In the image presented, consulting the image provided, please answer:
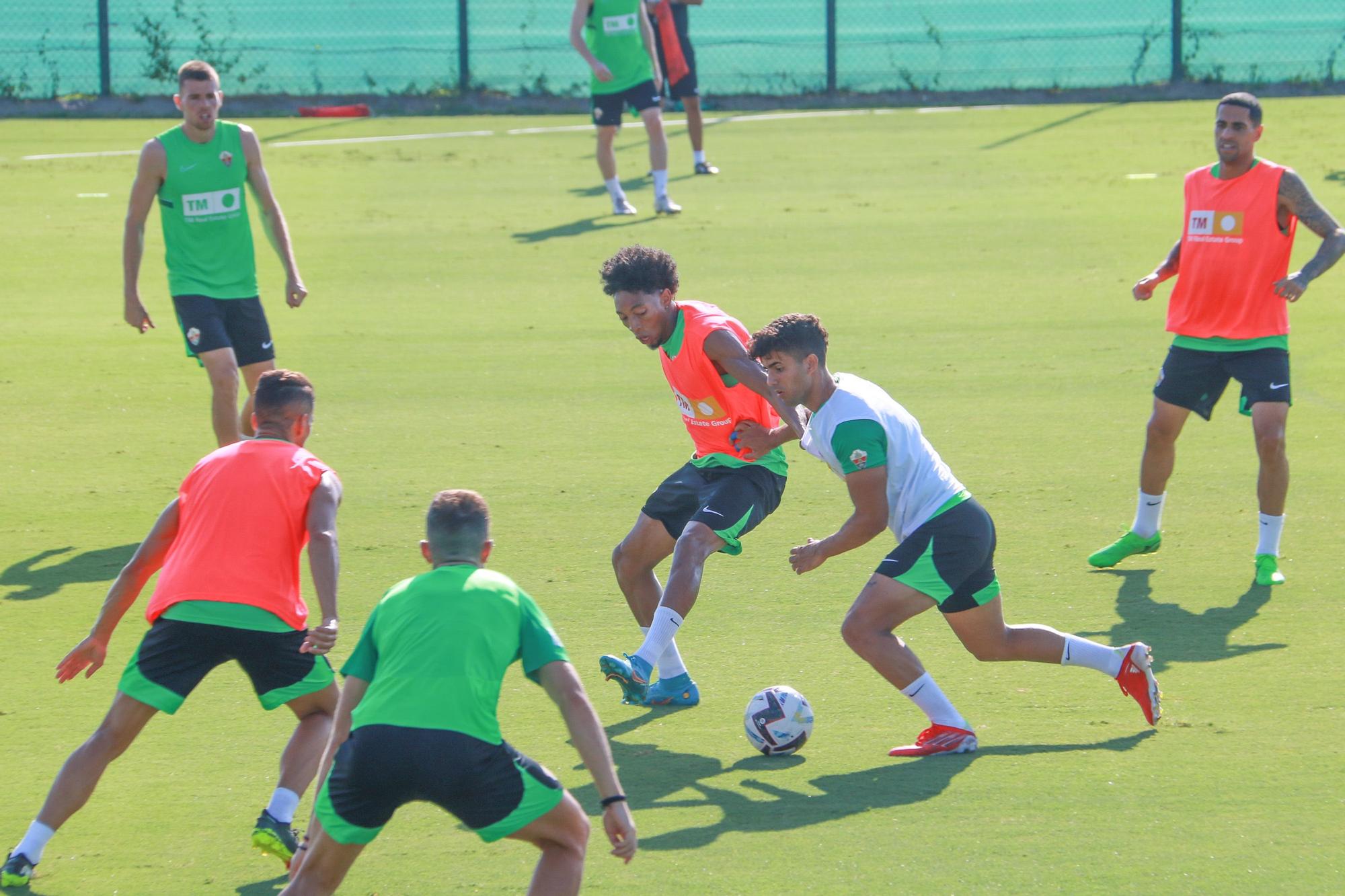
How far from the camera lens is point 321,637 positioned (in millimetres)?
5059

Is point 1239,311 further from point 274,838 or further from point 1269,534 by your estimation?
point 274,838

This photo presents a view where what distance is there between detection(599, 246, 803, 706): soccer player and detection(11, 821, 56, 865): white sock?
2.30 m

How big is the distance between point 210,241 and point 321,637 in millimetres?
4922

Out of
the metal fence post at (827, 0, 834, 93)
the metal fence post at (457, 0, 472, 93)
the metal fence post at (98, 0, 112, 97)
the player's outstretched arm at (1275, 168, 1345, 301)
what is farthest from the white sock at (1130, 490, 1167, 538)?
the metal fence post at (98, 0, 112, 97)

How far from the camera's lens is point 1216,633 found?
7.49m

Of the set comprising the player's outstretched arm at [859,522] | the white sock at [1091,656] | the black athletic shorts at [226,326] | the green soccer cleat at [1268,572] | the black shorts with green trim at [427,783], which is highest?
the black athletic shorts at [226,326]

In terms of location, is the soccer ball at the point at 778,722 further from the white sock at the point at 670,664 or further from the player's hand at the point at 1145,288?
the player's hand at the point at 1145,288

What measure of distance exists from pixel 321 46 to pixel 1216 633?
2335 centimetres

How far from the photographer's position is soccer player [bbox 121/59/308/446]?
30.2 feet

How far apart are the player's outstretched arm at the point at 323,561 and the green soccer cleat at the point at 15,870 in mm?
1145

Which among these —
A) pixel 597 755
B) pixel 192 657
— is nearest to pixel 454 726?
pixel 597 755

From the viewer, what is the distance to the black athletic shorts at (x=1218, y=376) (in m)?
8.20

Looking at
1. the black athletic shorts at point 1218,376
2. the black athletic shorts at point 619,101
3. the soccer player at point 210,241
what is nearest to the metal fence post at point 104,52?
the black athletic shorts at point 619,101

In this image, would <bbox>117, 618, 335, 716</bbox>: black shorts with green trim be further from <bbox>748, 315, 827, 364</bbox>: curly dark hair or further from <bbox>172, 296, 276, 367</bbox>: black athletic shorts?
<bbox>172, 296, 276, 367</bbox>: black athletic shorts
